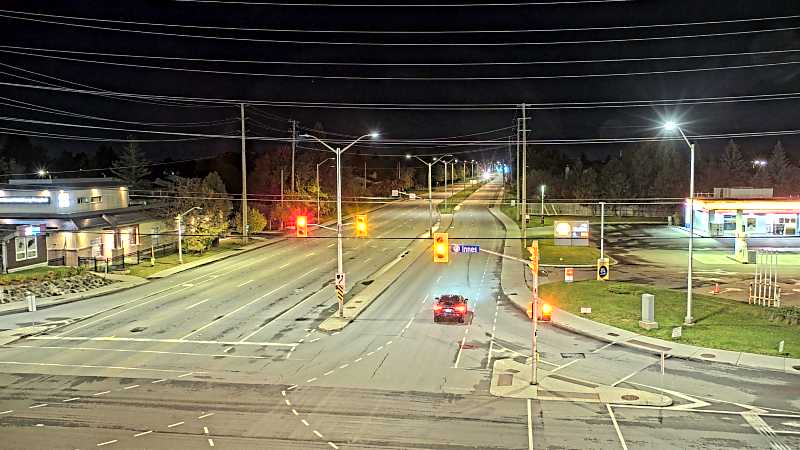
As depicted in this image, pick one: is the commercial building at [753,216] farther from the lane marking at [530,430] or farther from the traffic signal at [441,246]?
the lane marking at [530,430]

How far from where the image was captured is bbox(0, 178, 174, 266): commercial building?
183 ft

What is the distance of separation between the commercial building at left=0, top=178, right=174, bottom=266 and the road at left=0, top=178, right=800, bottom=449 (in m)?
19.0

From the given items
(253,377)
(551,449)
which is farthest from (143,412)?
(551,449)

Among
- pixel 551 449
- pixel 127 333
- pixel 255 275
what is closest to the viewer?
pixel 551 449

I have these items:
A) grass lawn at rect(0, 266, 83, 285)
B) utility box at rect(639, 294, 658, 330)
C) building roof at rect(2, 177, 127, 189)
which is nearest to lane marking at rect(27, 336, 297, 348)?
grass lawn at rect(0, 266, 83, 285)

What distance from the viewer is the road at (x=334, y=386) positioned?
18.6 meters

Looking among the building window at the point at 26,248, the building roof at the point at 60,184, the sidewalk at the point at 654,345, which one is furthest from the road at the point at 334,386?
the building roof at the point at 60,184

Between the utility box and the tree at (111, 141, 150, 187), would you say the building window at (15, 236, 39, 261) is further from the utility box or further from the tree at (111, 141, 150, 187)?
the tree at (111, 141, 150, 187)

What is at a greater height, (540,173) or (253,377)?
(540,173)

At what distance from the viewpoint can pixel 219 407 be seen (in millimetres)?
21156

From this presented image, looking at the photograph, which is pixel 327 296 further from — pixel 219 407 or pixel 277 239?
pixel 277 239

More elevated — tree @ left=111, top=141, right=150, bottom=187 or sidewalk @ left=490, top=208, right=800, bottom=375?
tree @ left=111, top=141, right=150, bottom=187

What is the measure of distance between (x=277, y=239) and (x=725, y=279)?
154ft

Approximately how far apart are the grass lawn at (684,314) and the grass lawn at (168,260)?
31785mm
